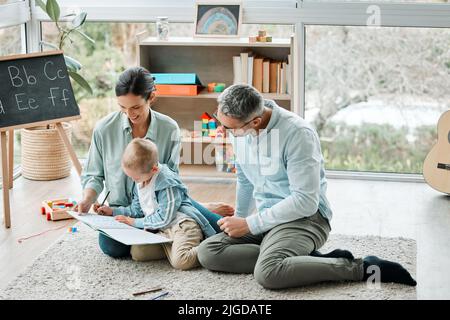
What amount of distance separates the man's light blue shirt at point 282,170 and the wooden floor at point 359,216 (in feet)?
1.76

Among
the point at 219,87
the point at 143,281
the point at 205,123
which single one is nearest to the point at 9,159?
the point at 205,123

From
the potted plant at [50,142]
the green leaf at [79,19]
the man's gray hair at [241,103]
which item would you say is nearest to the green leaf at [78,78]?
the potted plant at [50,142]

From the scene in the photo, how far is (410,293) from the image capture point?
112 inches

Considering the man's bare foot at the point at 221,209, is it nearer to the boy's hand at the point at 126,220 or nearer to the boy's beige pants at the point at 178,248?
the boy's beige pants at the point at 178,248

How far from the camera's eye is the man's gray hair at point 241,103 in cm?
288

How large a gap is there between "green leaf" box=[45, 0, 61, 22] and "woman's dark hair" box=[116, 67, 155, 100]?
1385 mm

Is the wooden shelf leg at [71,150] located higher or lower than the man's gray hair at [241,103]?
lower

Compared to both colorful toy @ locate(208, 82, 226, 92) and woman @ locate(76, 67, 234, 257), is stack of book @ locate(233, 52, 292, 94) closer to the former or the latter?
colorful toy @ locate(208, 82, 226, 92)

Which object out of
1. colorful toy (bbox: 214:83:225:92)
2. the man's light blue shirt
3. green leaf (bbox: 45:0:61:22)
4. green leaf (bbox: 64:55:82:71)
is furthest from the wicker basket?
the man's light blue shirt

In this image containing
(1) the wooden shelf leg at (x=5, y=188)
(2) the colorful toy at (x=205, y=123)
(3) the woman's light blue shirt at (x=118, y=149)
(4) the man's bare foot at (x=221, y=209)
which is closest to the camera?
(3) the woman's light blue shirt at (x=118, y=149)

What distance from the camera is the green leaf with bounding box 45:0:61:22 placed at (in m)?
4.36

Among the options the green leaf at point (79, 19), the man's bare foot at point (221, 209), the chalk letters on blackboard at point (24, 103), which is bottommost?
the man's bare foot at point (221, 209)

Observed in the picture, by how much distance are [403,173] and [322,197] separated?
1.68 metres

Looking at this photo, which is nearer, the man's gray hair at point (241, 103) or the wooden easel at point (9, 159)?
the man's gray hair at point (241, 103)
